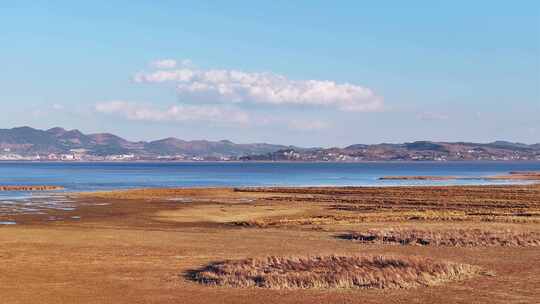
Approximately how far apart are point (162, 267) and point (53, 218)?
28639 mm

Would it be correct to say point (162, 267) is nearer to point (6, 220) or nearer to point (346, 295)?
point (346, 295)

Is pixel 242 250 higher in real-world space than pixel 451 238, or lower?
lower

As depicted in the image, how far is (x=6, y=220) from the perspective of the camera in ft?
169

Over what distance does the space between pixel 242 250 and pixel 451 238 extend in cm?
1130

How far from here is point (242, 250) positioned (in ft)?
110

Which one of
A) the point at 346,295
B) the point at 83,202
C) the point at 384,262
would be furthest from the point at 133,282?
the point at 83,202

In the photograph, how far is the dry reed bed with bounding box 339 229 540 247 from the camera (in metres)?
34.7

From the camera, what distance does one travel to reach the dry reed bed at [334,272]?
24.2m

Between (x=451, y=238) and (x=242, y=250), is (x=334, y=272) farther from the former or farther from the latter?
(x=451, y=238)

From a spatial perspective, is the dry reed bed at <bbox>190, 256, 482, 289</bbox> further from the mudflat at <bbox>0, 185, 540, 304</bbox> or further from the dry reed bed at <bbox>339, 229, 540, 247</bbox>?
the dry reed bed at <bbox>339, 229, 540, 247</bbox>

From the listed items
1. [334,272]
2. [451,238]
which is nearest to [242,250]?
[334,272]

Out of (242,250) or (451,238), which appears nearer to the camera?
(242,250)

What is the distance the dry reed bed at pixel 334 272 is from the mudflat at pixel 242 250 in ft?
0.49

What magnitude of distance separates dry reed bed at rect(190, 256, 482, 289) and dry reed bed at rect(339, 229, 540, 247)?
7.53 meters
